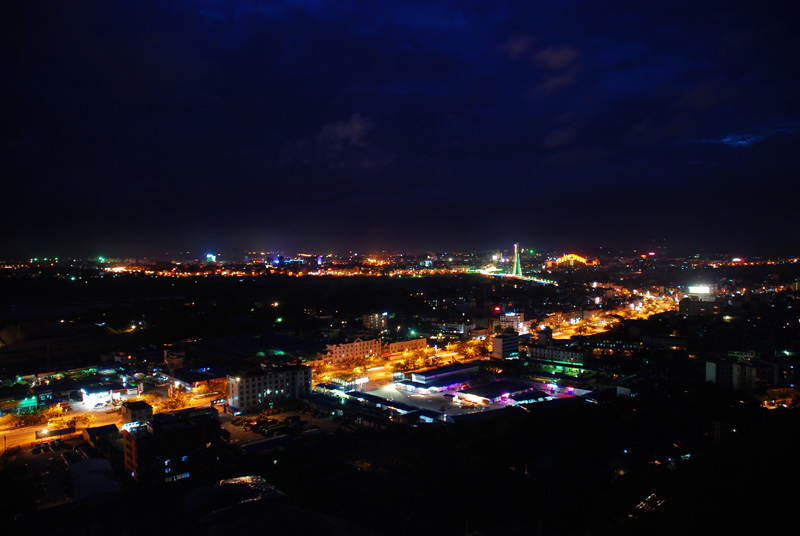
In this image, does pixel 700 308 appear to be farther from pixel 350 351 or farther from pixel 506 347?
pixel 350 351

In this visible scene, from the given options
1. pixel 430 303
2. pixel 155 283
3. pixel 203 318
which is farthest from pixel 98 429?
pixel 155 283

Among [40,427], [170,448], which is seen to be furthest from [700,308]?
[40,427]

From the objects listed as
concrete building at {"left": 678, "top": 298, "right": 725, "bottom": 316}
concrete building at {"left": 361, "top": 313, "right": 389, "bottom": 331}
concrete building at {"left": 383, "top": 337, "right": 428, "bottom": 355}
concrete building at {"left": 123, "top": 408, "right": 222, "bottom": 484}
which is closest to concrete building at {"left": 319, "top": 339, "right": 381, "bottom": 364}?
concrete building at {"left": 383, "top": 337, "right": 428, "bottom": 355}

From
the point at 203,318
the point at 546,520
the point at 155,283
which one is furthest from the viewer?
the point at 155,283

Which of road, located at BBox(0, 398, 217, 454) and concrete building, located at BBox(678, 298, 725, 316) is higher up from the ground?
concrete building, located at BBox(678, 298, 725, 316)

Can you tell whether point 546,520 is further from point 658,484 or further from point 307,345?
point 307,345

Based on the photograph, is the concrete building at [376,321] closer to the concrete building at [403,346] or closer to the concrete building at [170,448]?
the concrete building at [403,346]

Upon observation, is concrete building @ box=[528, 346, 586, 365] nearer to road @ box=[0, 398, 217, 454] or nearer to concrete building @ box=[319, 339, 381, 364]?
concrete building @ box=[319, 339, 381, 364]

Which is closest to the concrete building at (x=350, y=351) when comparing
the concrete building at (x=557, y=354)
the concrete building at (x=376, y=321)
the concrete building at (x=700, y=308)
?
the concrete building at (x=557, y=354)
